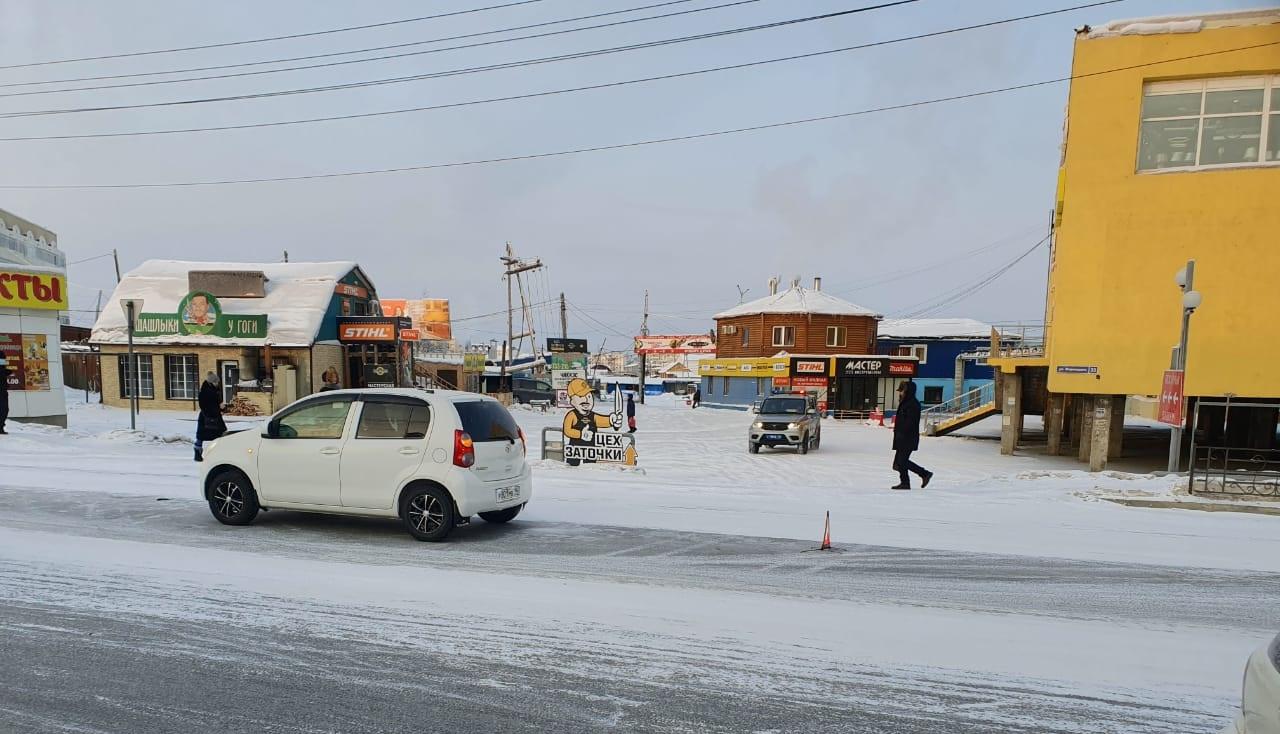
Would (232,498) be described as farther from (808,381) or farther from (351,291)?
(808,381)

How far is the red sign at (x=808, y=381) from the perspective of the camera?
4300 centimetres

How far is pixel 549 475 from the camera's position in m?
12.5

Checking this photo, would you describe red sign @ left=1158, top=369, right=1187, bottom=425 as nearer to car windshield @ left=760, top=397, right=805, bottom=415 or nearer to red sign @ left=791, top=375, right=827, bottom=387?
car windshield @ left=760, top=397, right=805, bottom=415

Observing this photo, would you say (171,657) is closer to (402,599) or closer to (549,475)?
(402,599)

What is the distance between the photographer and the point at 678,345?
78500 mm

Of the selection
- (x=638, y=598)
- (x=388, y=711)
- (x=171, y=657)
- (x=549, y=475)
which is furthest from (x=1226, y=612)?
(x=549, y=475)

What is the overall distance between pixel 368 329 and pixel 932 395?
129ft

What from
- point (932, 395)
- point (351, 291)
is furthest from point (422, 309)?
point (932, 395)

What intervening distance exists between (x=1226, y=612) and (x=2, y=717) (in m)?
8.52

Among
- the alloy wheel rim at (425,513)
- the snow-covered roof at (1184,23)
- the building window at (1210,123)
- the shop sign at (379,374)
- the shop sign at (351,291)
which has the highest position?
the snow-covered roof at (1184,23)

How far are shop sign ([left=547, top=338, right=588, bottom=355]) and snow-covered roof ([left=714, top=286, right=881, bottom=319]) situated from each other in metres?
10.9

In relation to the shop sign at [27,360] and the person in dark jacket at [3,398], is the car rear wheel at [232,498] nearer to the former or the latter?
the person in dark jacket at [3,398]

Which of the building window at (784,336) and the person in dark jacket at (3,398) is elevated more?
the building window at (784,336)

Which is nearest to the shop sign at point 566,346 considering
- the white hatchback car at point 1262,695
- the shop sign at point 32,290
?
the shop sign at point 32,290
